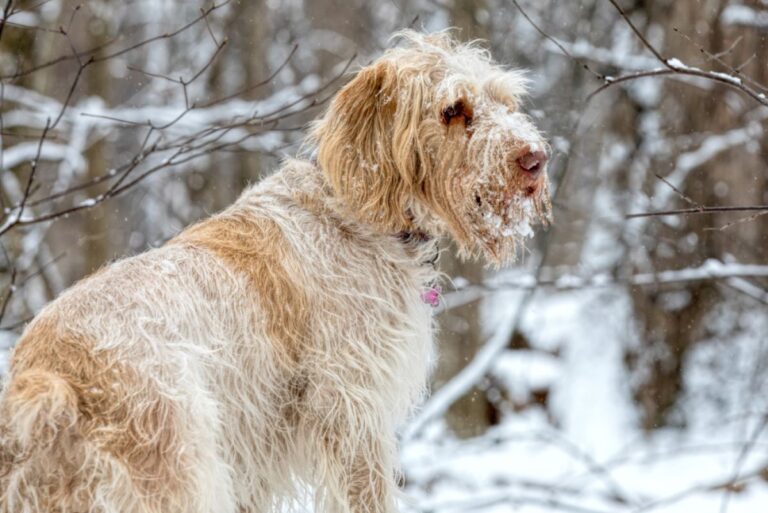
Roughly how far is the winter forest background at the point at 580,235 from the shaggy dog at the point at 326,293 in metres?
2.37

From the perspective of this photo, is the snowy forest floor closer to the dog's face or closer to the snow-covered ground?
the snow-covered ground

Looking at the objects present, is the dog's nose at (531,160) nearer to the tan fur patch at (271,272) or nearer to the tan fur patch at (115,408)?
the tan fur patch at (271,272)

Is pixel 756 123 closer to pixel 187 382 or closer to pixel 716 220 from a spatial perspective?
pixel 716 220

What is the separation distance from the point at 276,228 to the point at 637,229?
5.73 metres

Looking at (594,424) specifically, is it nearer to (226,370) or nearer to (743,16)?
(743,16)

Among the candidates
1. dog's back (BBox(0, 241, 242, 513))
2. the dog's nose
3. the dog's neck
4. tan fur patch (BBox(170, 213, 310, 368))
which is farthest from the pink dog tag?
dog's back (BBox(0, 241, 242, 513))

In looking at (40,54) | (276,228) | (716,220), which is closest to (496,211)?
(276,228)

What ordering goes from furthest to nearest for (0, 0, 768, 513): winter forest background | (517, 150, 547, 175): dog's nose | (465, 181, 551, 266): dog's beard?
1. (0, 0, 768, 513): winter forest background
2. (465, 181, 551, 266): dog's beard
3. (517, 150, 547, 175): dog's nose

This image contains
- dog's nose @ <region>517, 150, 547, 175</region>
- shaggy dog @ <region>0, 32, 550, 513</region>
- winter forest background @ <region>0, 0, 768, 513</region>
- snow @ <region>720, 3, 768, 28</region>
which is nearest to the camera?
shaggy dog @ <region>0, 32, 550, 513</region>

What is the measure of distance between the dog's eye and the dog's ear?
114 millimetres

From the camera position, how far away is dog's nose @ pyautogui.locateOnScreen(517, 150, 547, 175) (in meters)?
3.35

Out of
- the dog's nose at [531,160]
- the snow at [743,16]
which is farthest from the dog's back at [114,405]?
the snow at [743,16]

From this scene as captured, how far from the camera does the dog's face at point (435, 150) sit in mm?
3441

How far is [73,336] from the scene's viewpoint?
115 inches
